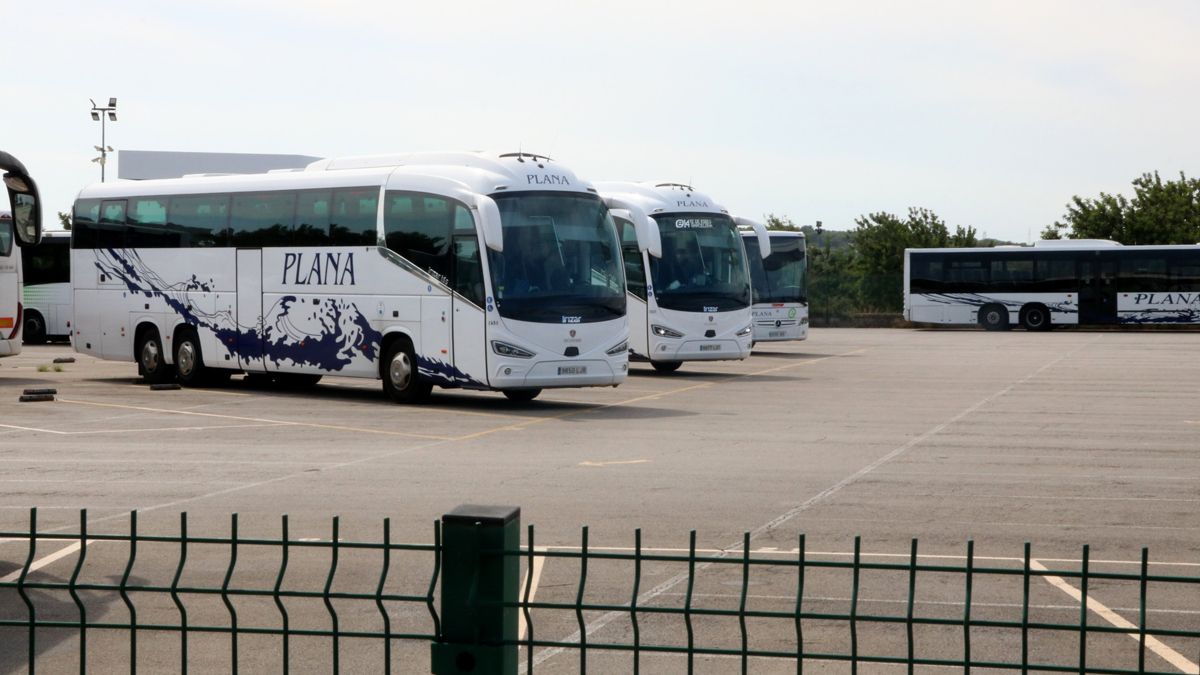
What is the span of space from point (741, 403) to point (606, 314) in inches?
105

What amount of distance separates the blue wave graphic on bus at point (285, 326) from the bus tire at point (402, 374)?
22 centimetres

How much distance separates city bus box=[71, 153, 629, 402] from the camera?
2153 centimetres

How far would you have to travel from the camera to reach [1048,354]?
38.7 m

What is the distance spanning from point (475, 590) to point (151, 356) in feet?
78.8

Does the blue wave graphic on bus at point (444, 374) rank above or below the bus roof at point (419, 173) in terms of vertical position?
below

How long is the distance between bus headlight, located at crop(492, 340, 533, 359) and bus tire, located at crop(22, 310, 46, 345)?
30.1 m

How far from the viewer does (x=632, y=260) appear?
3012cm

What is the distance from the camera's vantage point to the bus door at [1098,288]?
178ft

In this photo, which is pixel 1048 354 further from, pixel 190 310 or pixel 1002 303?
pixel 190 310

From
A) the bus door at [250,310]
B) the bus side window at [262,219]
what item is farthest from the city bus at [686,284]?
the bus door at [250,310]

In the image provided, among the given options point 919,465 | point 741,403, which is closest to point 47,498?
point 919,465

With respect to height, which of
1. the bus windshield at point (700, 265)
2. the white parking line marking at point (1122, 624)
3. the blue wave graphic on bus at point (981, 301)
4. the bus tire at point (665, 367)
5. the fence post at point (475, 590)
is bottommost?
the white parking line marking at point (1122, 624)

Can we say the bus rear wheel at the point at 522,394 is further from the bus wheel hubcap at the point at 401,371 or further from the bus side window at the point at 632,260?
the bus side window at the point at 632,260

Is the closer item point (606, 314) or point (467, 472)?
point (467, 472)
